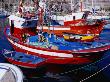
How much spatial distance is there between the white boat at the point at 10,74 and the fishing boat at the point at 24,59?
1217 centimetres

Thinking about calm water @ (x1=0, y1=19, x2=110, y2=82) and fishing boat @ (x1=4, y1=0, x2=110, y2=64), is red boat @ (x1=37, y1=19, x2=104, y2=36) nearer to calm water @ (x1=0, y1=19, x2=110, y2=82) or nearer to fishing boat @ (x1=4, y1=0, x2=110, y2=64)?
fishing boat @ (x1=4, y1=0, x2=110, y2=64)

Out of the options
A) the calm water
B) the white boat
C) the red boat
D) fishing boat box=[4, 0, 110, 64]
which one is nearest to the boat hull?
fishing boat box=[4, 0, 110, 64]

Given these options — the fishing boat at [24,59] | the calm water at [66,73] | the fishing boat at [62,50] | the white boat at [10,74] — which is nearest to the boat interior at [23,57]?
the fishing boat at [24,59]

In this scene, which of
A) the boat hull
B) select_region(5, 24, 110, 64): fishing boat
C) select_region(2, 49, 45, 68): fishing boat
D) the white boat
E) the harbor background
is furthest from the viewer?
the boat hull

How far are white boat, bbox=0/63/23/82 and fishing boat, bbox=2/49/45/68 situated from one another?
12174 millimetres

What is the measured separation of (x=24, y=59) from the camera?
29062 mm

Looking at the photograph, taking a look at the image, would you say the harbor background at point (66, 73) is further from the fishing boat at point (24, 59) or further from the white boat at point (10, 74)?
the white boat at point (10, 74)

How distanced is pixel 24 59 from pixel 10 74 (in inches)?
606

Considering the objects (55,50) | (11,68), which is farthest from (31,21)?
(11,68)

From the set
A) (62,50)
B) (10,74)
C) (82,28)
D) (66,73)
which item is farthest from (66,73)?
(82,28)

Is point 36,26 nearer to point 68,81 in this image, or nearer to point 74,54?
point 74,54

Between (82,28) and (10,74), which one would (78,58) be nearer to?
(10,74)

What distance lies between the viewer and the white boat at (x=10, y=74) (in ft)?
42.6

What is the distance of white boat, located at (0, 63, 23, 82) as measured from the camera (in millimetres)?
12991
